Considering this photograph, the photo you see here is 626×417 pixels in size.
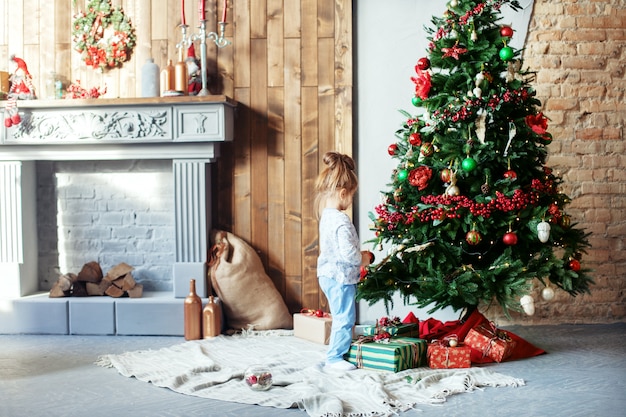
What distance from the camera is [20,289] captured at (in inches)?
195

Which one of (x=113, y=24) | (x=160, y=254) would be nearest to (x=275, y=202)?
(x=160, y=254)

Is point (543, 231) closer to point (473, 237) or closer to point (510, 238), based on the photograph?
point (510, 238)

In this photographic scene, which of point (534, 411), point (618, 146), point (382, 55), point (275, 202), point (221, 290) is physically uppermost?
point (382, 55)

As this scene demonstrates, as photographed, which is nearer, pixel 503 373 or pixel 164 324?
pixel 503 373

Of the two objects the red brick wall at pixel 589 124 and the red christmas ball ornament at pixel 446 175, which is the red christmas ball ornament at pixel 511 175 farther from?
the red brick wall at pixel 589 124

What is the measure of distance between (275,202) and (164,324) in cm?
109

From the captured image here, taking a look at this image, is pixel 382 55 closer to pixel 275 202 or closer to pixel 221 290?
pixel 275 202

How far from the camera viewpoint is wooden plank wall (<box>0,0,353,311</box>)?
4957mm

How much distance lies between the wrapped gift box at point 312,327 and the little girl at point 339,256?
0.56 m

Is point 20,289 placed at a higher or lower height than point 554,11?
lower

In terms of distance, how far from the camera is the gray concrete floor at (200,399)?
312cm

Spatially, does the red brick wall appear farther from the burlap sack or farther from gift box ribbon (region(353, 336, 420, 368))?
the burlap sack

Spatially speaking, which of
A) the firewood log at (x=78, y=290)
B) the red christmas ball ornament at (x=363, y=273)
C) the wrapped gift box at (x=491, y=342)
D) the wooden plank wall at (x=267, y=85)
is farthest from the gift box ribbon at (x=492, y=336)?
the firewood log at (x=78, y=290)

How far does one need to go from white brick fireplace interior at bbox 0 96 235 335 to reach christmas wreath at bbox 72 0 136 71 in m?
0.43
